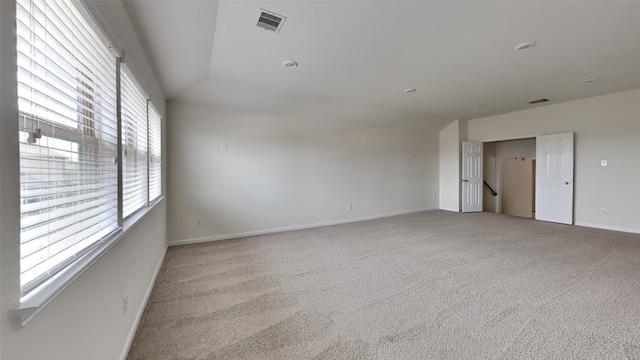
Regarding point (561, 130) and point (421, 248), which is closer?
point (421, 248)

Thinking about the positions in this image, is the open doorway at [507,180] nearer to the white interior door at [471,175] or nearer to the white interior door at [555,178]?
the white interior door at [471,175]

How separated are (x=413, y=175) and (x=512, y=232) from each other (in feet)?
8.46

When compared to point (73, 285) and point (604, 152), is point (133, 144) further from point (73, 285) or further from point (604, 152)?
point (604, 152)

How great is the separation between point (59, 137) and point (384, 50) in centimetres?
270

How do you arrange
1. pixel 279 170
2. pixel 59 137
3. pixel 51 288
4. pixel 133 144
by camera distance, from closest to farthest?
pixel 51 288 → pixel 59 137 → pixel 133 144 → pixel 279 170

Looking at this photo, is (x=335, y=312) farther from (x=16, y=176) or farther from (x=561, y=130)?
(x=561, y=130)

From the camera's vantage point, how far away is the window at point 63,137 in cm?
78

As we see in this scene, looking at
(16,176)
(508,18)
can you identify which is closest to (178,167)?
(16,176)

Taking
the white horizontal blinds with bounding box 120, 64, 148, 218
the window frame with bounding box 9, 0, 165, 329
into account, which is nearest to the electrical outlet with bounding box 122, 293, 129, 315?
the window frame with bounding box 9, 0, 165, 329

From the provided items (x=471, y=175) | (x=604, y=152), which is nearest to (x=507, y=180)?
(x=471, y=175)

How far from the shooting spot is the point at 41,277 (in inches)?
32.6

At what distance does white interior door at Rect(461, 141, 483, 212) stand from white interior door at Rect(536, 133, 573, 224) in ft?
4.14

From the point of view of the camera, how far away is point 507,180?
7957 mm

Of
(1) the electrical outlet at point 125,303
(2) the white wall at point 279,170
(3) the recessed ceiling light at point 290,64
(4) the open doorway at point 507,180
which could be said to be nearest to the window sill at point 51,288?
(1) the electrical outlet at point 125,303
